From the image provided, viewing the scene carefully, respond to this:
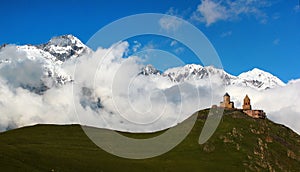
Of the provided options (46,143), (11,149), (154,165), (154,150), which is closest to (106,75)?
(11,149)

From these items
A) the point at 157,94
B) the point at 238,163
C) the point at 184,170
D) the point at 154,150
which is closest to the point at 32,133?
Result: the point at 154,150

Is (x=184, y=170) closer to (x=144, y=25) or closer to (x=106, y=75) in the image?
(x=106, y=75)

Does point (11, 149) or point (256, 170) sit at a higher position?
point (256, 170)

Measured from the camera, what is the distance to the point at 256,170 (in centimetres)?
18475

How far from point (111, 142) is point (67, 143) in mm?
23719

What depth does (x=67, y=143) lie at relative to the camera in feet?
580

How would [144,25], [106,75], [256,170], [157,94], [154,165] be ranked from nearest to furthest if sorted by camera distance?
1. [144,25]
2. [106,75]
3. [157,94]
4. [154,165]
5. [256,170]

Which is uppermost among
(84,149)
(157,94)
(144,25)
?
(84,149)

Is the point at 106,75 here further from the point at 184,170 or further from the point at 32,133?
the point at 32,133

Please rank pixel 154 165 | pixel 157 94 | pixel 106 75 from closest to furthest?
pixel 106 75
pixel 157 94
pixel 154 165

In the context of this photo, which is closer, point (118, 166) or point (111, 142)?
point (118, 166)

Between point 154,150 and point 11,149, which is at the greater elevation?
point 154,150

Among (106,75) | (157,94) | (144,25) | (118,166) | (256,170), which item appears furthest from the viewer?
(256,170)

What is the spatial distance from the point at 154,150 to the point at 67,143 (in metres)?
35.9
